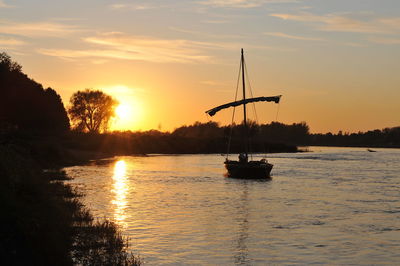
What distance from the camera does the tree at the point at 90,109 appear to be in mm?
166500

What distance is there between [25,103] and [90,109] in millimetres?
66533

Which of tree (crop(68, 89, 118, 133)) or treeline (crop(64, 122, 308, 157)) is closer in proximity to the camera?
treeline (crop(64, 122, 308, 157))

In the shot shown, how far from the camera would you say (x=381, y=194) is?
4788 centimetres

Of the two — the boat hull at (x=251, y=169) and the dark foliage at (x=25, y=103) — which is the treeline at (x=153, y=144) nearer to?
the dark foliage at (x=25, y=103)

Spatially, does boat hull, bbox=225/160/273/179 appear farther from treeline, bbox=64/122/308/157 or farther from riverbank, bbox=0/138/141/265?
treeline, bbox=64/122/308/157

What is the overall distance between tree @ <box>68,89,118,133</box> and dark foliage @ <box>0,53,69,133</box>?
1748 inches

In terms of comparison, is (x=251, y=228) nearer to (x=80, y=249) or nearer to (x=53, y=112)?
(x=80, y=249)

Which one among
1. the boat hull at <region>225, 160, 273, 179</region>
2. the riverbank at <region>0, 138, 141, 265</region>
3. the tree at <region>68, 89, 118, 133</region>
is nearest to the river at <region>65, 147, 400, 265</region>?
the riverbank at <region>0, 138, 141, 265</region>

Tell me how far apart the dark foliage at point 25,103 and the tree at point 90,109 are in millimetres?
44403

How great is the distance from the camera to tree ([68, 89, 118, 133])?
166m

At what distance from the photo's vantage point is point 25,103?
4016 inches

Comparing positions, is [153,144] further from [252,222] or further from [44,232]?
[44,232]

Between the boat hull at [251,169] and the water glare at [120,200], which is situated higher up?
the boat hull at [251,169]

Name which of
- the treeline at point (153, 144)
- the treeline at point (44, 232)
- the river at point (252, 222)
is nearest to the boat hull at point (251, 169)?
the river at point (252, 222)
